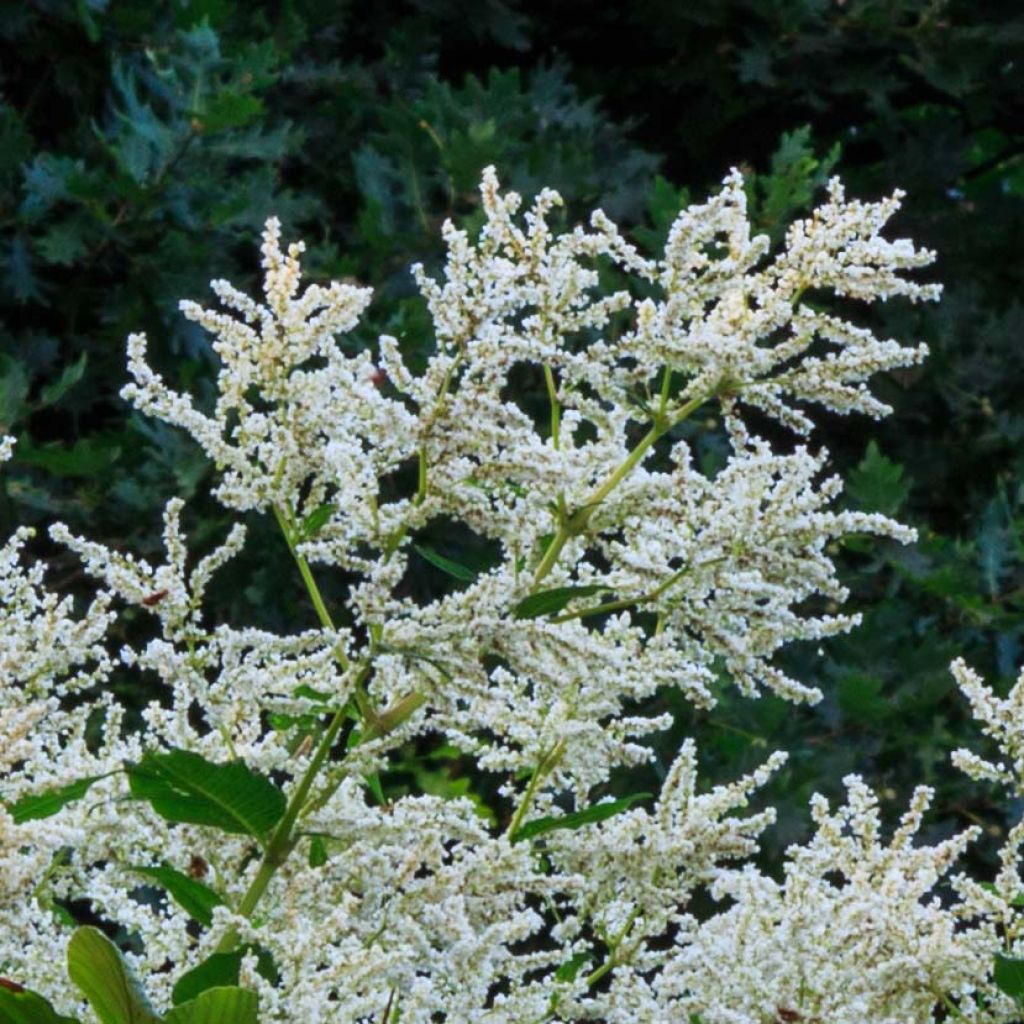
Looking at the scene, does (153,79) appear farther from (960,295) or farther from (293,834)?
(293,834)

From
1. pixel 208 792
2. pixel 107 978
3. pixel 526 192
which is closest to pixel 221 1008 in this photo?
pixel 107 978

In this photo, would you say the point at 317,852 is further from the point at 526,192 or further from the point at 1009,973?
the point at 526,192

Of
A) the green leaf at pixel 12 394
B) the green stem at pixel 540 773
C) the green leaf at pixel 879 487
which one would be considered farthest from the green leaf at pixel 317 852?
the green leaf at pixel 879 487

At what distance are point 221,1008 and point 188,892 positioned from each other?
247mm

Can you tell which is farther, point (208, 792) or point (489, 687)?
point (489, 687)

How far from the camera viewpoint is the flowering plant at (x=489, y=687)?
1.33 meters

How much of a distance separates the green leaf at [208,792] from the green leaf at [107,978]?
5.9 inches

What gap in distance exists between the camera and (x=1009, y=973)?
141cm

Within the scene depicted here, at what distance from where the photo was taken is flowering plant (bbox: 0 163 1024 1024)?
1335 millimetres

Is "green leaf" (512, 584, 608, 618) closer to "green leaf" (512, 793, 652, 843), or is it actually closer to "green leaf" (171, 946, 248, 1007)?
"green leaf" (512, 793, 652, 843)

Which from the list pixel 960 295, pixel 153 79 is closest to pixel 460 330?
pixel 153 79

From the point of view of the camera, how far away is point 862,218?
59.9 inches

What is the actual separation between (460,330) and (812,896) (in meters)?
0.50

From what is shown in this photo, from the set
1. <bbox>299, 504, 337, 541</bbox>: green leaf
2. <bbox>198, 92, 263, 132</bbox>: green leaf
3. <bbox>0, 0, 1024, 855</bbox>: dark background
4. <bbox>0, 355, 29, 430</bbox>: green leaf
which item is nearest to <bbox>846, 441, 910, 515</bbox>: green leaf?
<bbox>0, 0, 1024, 855</bbox>: dark background
